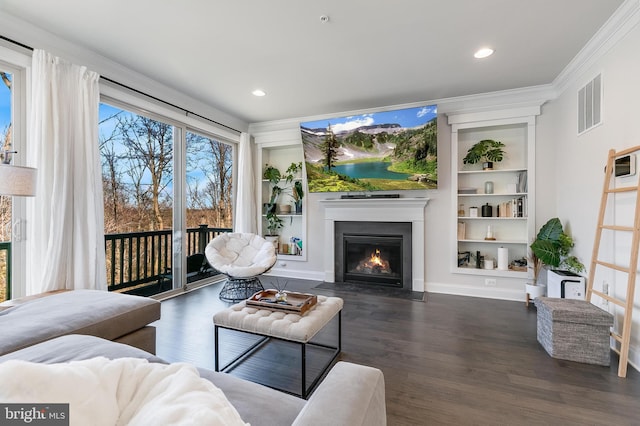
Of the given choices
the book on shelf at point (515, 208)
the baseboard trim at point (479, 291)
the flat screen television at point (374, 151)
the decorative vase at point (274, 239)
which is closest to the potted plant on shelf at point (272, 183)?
the decorative vase at point (274, 239)

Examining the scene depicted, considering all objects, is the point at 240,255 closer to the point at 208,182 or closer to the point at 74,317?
the point at 208,182

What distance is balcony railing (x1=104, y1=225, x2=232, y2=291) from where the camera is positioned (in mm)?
3580

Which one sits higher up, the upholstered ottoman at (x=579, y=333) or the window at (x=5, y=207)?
the window at (x=5, y=207)

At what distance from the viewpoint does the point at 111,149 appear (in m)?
3.25

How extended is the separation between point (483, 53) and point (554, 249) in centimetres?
215

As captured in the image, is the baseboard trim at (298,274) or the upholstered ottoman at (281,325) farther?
the baseboard trim at (298,274)

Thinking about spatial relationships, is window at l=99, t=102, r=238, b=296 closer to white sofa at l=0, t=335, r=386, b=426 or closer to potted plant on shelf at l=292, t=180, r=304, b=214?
potted plant on shelf at l=292, t=180, r=304, b=214

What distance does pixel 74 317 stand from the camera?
5.16ft

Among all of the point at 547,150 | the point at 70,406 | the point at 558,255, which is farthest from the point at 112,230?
the point at 547,150

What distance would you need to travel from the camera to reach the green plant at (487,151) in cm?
379

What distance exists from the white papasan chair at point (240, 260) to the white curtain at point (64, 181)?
125cm

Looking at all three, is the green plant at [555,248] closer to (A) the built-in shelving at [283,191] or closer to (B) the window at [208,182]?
(A) the built-in shelving at [283,191]

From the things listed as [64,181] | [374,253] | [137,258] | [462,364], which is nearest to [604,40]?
[462,364]

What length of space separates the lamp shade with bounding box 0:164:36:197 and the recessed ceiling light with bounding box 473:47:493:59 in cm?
367
